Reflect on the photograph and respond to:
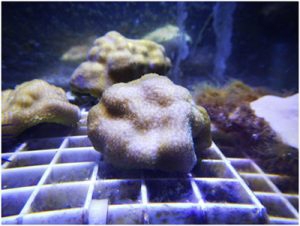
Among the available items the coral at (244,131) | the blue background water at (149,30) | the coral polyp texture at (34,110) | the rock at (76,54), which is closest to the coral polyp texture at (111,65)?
the coral polyp texture at (34,110)

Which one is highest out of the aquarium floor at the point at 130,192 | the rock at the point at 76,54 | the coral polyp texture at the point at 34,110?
the rock at the point at 76,54

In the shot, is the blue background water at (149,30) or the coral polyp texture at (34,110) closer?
the coral polyp texture at (34,110)

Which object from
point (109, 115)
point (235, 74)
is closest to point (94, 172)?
point (109, 115)

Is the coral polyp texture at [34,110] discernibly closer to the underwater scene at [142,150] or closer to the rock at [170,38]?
the underwater scene at [142,150]

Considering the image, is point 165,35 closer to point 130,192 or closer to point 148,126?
point 148,126

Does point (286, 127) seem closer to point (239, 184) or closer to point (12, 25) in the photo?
point (239, 184)

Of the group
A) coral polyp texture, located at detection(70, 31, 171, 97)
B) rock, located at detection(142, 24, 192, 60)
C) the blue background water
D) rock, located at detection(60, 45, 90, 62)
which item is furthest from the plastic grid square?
rock, located at detection(60, 45, 90, 62)

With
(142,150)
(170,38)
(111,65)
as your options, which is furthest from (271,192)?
(170,38)
